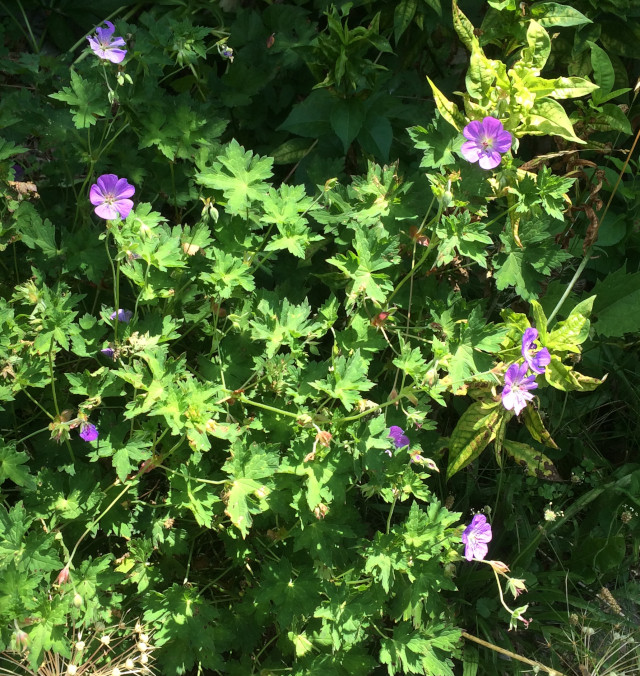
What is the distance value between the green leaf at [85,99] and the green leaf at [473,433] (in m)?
1.31

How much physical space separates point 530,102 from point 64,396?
150cm

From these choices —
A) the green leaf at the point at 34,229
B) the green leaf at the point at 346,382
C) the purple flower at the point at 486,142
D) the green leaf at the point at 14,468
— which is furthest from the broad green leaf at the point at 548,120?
the green leaf at the point at 14,468

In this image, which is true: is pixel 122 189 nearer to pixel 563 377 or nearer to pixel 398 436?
pixel 398 436

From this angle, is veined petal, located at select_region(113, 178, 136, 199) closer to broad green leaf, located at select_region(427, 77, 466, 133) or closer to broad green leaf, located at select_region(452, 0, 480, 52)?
broad green leaf, located at select_region(427, 77, 466, 133)

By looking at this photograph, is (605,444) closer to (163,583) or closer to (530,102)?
(530,102)

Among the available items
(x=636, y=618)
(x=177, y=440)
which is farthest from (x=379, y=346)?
(x=636, y=618)

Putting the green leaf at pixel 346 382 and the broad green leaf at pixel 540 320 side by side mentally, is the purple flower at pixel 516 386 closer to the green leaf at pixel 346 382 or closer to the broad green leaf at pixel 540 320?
the broad green leaf at pixel 540 320

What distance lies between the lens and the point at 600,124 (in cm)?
264

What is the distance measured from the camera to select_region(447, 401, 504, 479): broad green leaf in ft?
7.82

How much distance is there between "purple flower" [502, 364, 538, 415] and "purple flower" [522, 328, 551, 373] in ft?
0.13

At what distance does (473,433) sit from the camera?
2.43 m

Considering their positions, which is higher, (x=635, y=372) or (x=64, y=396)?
(x=64, y=396)

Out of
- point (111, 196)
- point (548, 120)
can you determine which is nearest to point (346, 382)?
point (111, 196)

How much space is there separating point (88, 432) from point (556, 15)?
177 centimetres
